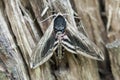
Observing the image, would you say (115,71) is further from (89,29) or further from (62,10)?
(62,10)

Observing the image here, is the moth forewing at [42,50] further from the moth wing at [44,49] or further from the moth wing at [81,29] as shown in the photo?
the moth wing at [81,29]

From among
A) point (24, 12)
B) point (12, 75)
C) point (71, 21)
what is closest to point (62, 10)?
point (71, 21)

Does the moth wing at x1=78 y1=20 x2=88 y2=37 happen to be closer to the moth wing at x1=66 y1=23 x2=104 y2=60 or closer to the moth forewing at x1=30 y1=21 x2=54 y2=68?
the moth wing at x1=66 y1=23 x2=104 y2=60

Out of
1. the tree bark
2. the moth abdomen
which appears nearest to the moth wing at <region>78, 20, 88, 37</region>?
the tree bark

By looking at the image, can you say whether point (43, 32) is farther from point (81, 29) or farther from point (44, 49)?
point (81, 29)

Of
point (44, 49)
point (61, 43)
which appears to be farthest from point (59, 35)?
point (44, 49)

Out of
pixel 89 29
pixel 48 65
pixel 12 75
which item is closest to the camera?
pixel 12 75
